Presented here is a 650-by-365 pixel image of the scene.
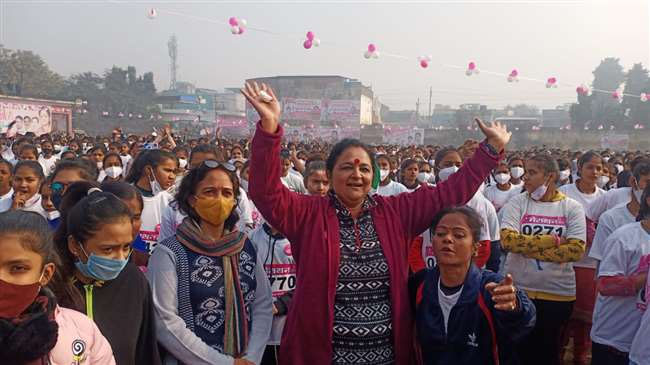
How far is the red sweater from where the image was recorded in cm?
222

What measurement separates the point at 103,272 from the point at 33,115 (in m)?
32.4

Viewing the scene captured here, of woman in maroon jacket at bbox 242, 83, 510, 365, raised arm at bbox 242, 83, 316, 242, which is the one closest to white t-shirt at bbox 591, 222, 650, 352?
woman in maroon jacket at bbox 242, 83, 510, 365

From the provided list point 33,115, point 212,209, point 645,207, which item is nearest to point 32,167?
point 212,209

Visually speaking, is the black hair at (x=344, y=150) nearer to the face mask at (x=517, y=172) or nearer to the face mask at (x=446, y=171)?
the face mask at (x=446, y=171)

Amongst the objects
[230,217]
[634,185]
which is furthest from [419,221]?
[634,185]

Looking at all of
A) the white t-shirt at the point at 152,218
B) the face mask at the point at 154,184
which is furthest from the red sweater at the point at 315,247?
the face mask at the point at 154,184

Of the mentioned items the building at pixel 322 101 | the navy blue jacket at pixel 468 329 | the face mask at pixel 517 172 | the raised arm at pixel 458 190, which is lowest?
the navy blue jacket at pixel 468 329

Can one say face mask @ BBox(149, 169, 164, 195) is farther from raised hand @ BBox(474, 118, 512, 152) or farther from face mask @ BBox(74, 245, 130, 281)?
raised hand @ BBox(474, 118, 512, 152)

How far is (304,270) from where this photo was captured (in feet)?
7.59

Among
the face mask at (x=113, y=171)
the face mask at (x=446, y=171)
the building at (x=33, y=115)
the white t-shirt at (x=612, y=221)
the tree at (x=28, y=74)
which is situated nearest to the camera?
the white t-shirt at (x=612, y=221)

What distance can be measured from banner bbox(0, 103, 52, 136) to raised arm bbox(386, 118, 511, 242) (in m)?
29.5

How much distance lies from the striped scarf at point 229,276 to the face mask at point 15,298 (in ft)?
2.65

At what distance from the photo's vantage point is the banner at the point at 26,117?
1085 inches

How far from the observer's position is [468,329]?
224 centimetres
